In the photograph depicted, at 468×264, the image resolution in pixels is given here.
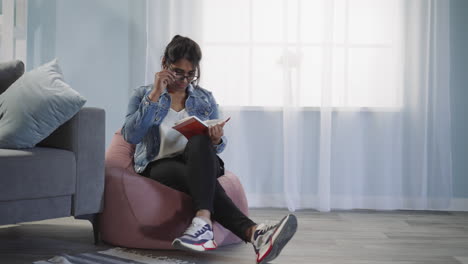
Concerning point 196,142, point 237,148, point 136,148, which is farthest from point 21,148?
point 237,148

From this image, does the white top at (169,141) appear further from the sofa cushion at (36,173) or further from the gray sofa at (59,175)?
the sofa cushion at (36,173)

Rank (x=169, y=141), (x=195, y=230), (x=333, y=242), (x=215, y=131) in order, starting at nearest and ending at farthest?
(x=195, y=230), (x=215, y=131), (x=169, y=141), (x=333, y=242)

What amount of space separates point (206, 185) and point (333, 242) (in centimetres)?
76

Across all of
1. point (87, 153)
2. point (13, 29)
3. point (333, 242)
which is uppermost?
point (13, 29)

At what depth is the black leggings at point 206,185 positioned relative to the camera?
74.4 inches

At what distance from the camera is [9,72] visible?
2449 millimetres

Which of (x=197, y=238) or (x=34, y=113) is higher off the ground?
(x=34, y=113)

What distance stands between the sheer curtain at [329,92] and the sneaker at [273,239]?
1.58m

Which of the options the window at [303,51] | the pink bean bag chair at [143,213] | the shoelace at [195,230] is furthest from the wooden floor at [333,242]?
the window at [303,51]

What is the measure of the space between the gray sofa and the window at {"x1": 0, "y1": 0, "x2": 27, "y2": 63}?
56.8 inches

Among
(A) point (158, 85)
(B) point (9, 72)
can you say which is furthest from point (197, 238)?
(B) point (9, 72)

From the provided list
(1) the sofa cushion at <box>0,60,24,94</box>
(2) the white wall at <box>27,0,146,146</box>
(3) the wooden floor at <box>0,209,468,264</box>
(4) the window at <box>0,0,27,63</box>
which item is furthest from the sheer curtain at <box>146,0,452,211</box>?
(1) the sofa cushion at <box>0,60,24,94</box>

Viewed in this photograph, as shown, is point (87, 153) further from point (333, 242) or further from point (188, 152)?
point (333, 242)

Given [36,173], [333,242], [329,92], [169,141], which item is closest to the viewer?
[36,173]
